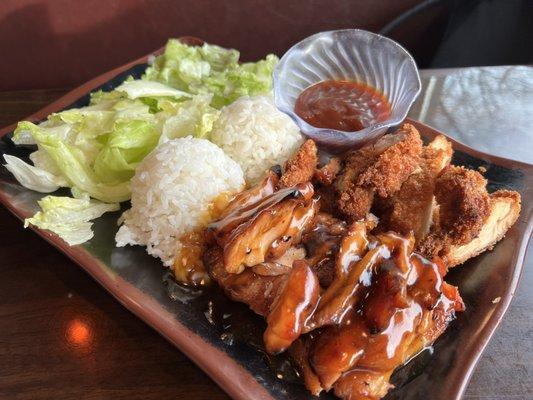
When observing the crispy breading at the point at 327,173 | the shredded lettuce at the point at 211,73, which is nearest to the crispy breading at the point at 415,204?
the crispy breading at the point at 327,173

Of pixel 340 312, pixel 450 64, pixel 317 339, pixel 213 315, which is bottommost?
pixel 450 64

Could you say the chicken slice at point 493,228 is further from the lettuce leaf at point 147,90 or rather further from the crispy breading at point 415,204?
the lettuce leaf at point 147,90

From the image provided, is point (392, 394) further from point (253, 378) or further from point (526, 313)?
point (526, 313)

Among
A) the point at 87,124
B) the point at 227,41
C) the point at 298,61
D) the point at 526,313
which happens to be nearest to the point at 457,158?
the point at 526,313

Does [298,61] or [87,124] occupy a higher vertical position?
[298,61]

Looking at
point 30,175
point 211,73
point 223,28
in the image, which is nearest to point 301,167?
Answer: point 30,175

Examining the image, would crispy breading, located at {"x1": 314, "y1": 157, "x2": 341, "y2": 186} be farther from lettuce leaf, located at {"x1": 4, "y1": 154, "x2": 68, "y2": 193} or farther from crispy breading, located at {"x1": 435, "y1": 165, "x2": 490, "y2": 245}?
lettuce leaf, located at {"x1": 4, "y1": 154, "x2": 68, "y2": 193}

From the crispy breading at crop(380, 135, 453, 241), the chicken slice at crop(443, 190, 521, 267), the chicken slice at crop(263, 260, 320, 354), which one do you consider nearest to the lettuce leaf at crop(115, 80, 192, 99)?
the crispy breading at crop(380, 135, 453, 241)
